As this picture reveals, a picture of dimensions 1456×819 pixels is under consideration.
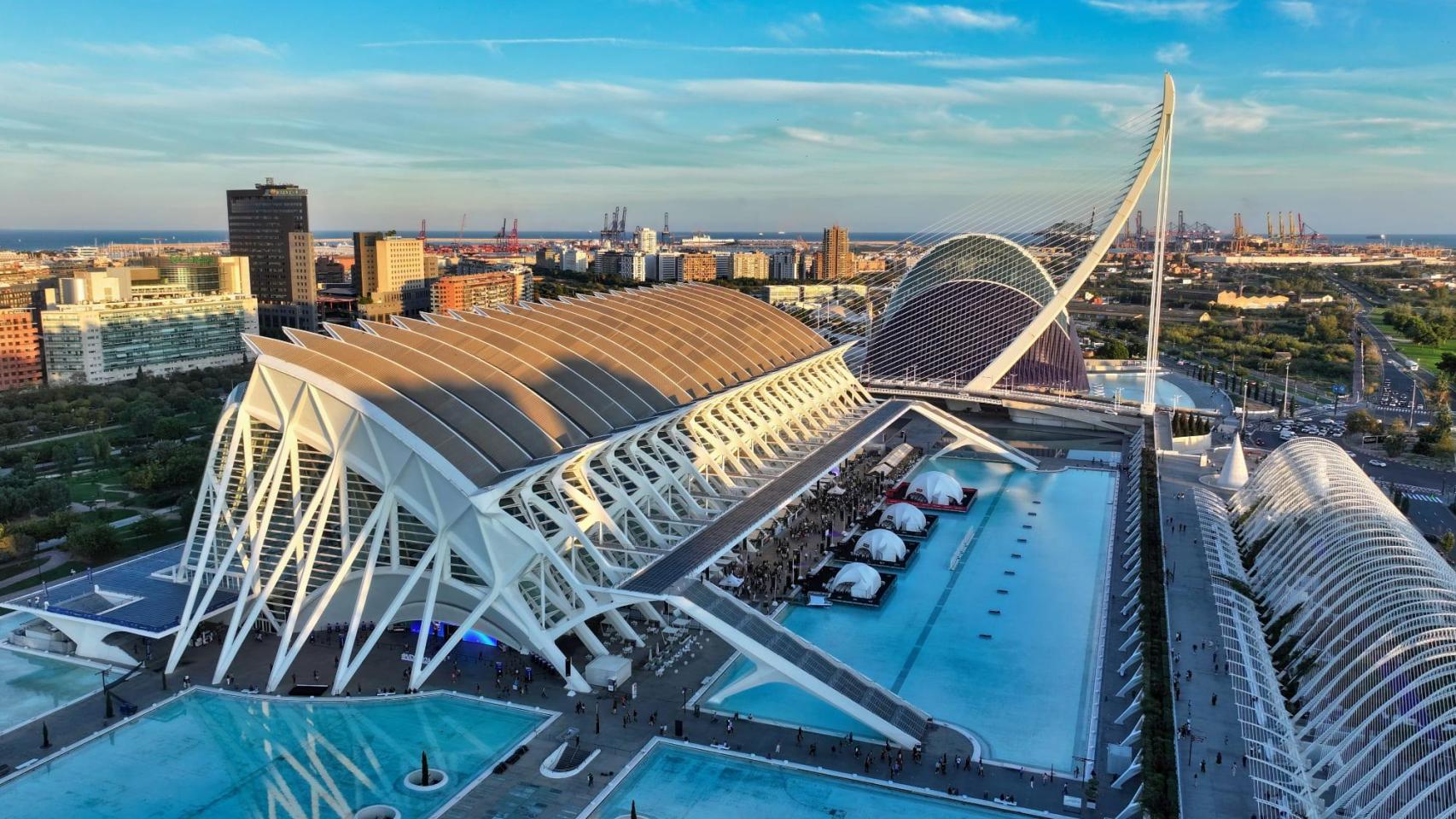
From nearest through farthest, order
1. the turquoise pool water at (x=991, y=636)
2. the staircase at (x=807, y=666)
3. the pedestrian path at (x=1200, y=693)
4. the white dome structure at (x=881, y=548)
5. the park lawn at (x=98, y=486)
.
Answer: the pedestrian path at (x=1200, y=693), the staircase at (x=807, y=666), the turquoise pool water at (x=991, y=636), the white dome structure at (x=881, y=548), the park lawn at (x=98, y=486)

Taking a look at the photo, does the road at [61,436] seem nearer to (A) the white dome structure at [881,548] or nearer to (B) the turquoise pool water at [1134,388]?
(A) the white dome structure at [881,548]

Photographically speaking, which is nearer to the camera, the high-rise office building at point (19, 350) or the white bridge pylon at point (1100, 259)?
the white bridge pylon at point (1100, 259)

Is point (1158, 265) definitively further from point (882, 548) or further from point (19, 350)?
point (19, 350)

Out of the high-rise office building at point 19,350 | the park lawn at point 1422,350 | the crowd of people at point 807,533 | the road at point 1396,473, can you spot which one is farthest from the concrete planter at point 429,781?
the park lawn at point 1422,350

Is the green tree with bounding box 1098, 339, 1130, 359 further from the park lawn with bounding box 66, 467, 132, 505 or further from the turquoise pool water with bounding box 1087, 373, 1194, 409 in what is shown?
the park lawn with bounding box 66, 467, 132, 505

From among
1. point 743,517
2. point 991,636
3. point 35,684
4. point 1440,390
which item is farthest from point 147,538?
point 1440,390

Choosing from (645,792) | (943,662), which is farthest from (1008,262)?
(645,792)
